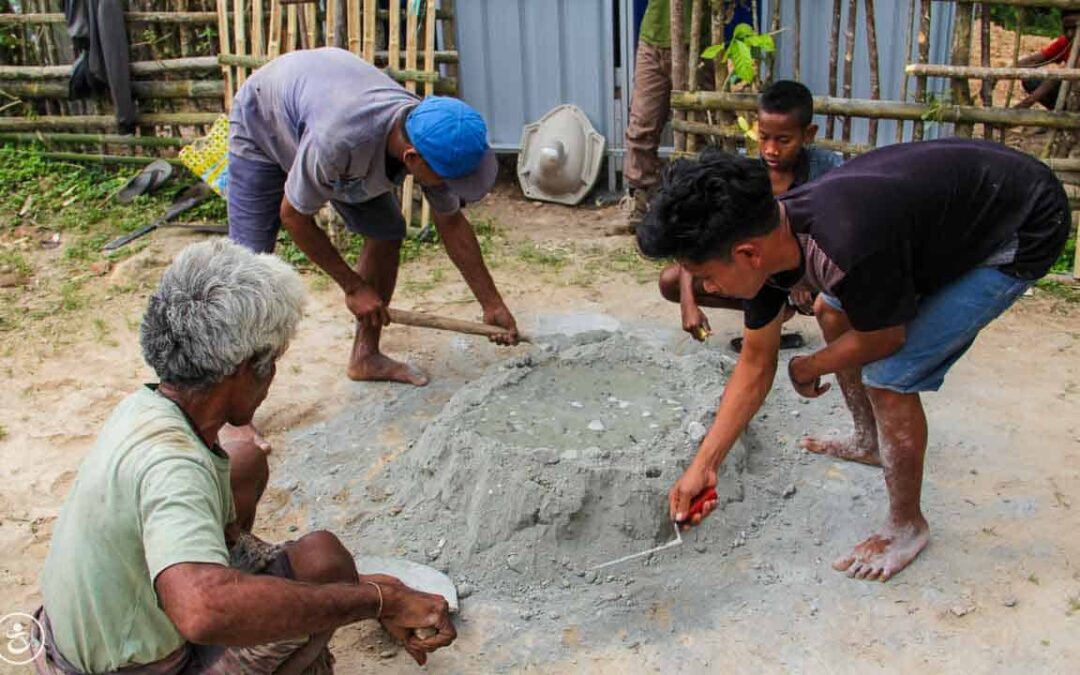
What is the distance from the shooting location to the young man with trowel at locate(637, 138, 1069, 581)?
2145mm

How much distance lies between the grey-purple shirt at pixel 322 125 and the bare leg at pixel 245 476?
3.81ft

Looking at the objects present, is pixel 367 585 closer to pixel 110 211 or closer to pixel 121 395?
pixel 121 395

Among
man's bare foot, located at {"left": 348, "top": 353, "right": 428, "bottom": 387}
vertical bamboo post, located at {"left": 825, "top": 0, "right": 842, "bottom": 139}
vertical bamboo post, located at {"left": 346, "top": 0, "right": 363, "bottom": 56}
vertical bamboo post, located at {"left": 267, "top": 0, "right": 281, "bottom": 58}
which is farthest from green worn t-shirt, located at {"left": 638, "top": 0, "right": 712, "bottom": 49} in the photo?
man's bare foot, located at {"left": 348, "top": 353, "right": 428, "bottom": 387}

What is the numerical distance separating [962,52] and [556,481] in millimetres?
3268

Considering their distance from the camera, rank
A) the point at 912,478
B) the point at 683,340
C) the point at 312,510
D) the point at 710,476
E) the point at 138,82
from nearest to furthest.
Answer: the point at 710,476 < the point at 912,478 < the point at 312,510 < the point at 683,340 < the point at 138,82

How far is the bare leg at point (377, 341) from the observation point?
393 centimetres

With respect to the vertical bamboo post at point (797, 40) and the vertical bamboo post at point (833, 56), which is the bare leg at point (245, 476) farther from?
the vertical bamboo post at point (797, 40)

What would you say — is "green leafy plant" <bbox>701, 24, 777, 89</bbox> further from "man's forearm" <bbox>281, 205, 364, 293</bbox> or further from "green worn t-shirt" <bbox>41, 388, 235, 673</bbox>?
"green worn t-shirt" <bbox>41, 388, 235, 673</bbox>

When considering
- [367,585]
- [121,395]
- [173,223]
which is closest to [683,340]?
[121,395]

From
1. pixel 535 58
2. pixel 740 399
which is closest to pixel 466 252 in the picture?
pixel 740 399

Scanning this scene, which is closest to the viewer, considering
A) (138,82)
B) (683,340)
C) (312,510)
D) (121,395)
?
(312,510)

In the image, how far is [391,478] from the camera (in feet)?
10.8

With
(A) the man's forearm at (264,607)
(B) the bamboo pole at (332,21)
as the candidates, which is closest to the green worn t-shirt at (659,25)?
(B) the bamboo pole at (332,21)

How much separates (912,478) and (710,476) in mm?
639
